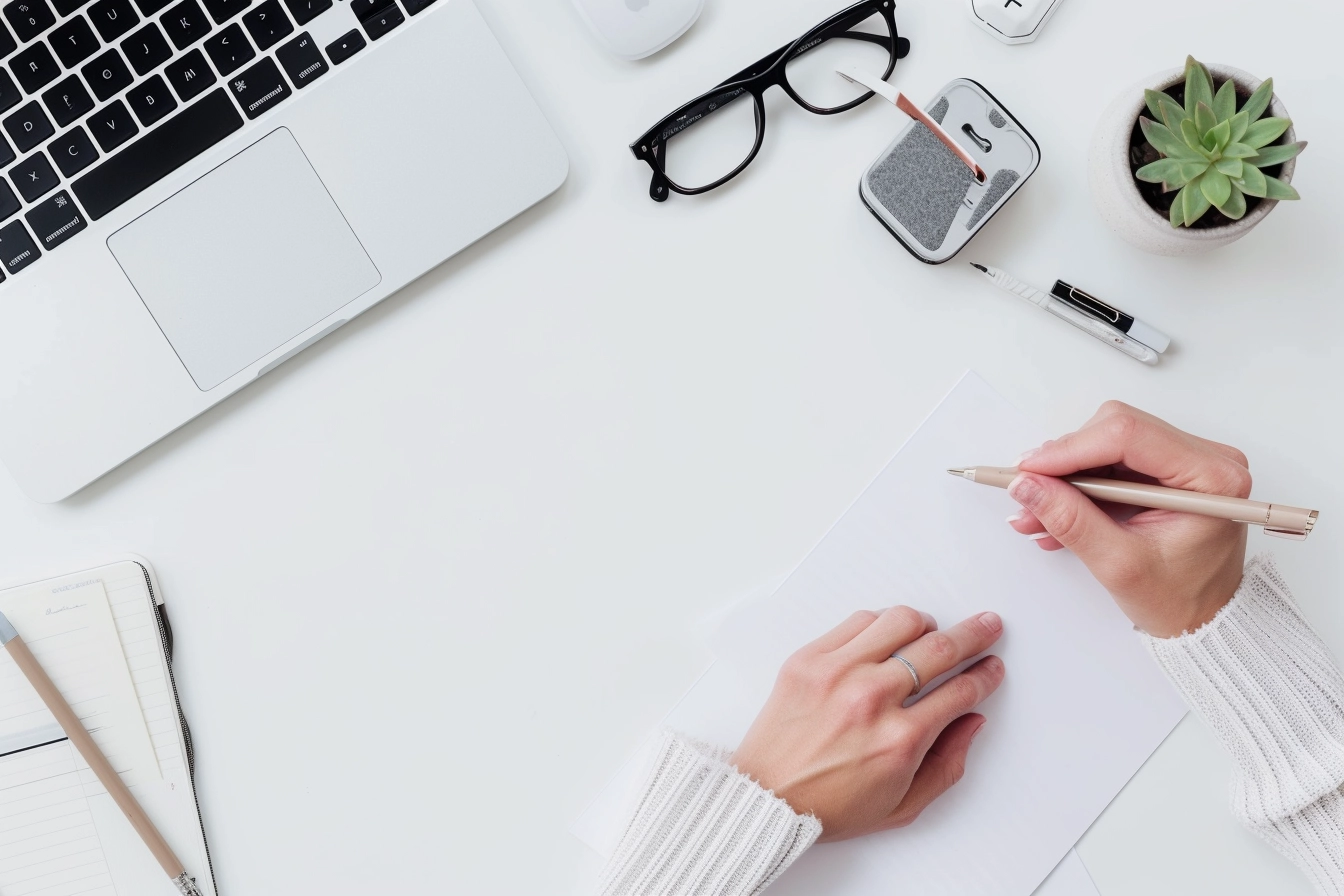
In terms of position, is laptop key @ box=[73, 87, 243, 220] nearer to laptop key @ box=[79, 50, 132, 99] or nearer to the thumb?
laptop key @ box=[79, 50, 132, 99]

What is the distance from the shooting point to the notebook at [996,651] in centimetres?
69

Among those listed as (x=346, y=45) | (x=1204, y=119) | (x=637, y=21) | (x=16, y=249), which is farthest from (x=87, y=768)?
(x=1204, y=119)

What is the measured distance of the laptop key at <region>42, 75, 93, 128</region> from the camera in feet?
2.09

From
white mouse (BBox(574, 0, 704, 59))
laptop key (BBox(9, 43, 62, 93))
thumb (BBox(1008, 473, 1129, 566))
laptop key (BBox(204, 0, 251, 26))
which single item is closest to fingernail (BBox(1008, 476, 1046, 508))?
thumb (BBox(1008, 473, 1129, 566))

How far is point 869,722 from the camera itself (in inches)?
26.1

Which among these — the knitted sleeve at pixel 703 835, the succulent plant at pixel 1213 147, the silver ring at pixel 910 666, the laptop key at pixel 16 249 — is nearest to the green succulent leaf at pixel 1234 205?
the succulent plant at pixel 1213 147

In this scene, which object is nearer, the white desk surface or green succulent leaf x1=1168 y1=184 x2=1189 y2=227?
green succulent leaf x1=1168 y1=184 x2=1189 y2=227

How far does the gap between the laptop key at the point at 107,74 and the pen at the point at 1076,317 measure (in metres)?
0.68

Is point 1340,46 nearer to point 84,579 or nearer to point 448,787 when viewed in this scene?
point 448,787

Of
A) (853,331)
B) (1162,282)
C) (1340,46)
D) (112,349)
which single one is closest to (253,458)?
(112,349)

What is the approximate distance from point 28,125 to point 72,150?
4 centimetres

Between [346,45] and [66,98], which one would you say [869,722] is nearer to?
[346,45]

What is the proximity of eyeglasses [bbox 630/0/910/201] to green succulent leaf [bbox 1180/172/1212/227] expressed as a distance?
0.81 feet

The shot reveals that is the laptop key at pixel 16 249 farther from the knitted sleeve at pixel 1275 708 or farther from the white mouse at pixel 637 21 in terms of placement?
the knitted sleeve at pixel 1275 708
